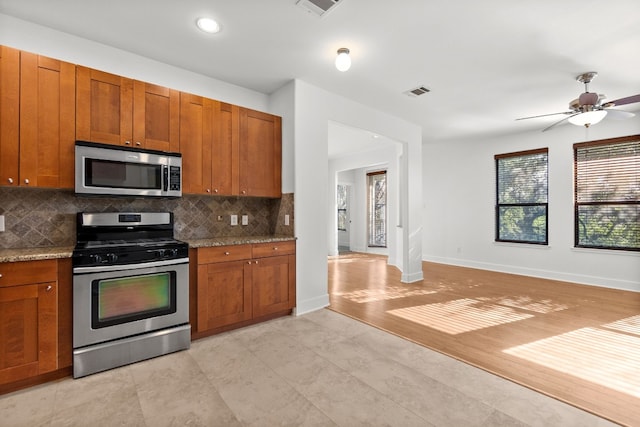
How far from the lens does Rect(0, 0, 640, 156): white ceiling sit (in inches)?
92.8

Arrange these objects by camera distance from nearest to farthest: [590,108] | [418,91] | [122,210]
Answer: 1. [122,210]
2. [590,108]
3. [418,91]

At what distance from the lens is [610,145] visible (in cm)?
498

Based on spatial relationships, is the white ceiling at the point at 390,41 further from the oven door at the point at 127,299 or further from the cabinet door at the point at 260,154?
the oven door at the point at 127,299

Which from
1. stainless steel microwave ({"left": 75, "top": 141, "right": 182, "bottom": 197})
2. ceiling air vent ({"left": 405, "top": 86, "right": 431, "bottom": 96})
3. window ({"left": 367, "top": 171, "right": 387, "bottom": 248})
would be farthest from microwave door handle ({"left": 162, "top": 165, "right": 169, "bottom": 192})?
window ({"left": 367, "top": 171, "right": 387, "bottom": 248})

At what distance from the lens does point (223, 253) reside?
2.98 metres

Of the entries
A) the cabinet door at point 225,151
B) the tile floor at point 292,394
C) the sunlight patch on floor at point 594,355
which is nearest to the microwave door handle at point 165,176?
the cabinet door at point 225,151

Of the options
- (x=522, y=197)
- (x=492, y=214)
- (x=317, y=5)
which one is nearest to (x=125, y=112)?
(x=317, y=5)

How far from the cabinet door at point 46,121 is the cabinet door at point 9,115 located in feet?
0.09

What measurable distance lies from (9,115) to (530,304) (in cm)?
571

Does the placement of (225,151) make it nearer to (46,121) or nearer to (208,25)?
(208,25)

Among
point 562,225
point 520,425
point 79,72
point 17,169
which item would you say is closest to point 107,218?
point 17,169

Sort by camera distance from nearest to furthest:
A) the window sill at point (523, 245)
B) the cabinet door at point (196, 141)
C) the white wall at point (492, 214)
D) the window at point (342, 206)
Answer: the cabinet door at point (196, 141) → the white wall at point (492, 214) → the window sill at point (523, 245) → the window at point (342, 206)

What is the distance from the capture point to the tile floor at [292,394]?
1.79 meters

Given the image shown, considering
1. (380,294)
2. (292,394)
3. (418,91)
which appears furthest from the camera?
(380,294)
